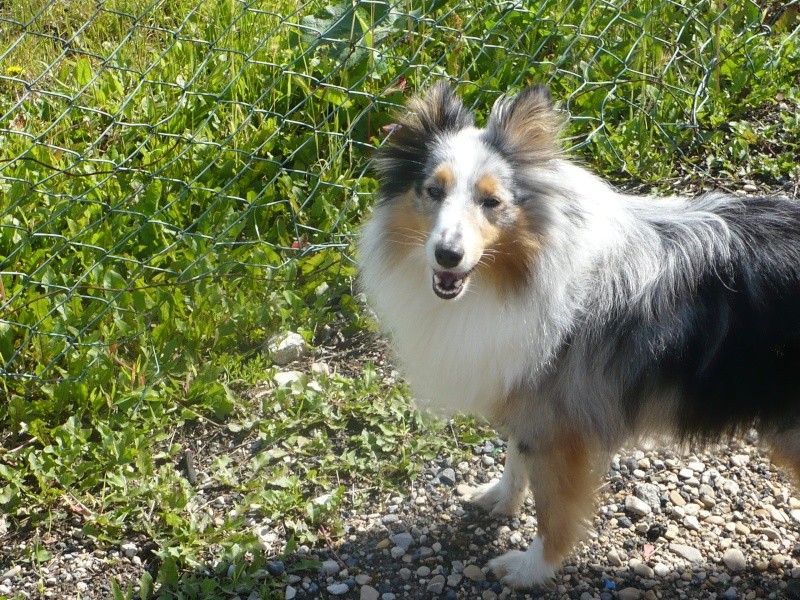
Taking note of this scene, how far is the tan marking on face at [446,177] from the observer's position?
2506 mm

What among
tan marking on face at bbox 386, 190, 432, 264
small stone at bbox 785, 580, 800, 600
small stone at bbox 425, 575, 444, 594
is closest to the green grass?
small stone at bbox 425, 575, 444, 594

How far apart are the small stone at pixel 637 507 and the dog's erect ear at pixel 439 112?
141 centimetres

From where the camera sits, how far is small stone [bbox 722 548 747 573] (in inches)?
113

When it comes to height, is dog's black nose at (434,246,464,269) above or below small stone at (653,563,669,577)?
above

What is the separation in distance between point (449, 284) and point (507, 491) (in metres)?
0.89

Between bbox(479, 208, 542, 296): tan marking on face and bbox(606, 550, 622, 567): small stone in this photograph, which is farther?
bbox(606, 550, 622, 567): small stone

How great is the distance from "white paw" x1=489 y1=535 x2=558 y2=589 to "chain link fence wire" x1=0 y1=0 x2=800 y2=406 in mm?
1365

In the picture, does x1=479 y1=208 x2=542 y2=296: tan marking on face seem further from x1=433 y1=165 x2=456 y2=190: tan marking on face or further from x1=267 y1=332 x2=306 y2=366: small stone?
x1=267 y1=332 x2=306 y2=366: small stone

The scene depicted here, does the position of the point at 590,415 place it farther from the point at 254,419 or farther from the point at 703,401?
the point at 254,419

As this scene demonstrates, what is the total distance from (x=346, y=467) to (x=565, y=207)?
49.0 inches

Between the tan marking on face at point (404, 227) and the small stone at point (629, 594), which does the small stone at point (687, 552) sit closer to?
the small stone at point (629, 594)

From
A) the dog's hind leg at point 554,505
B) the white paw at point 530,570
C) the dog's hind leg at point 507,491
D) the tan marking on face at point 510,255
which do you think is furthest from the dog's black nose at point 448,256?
the white paw at point 530,570

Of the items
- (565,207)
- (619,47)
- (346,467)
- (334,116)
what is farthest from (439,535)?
(619,47)

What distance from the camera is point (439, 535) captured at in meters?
2.98
